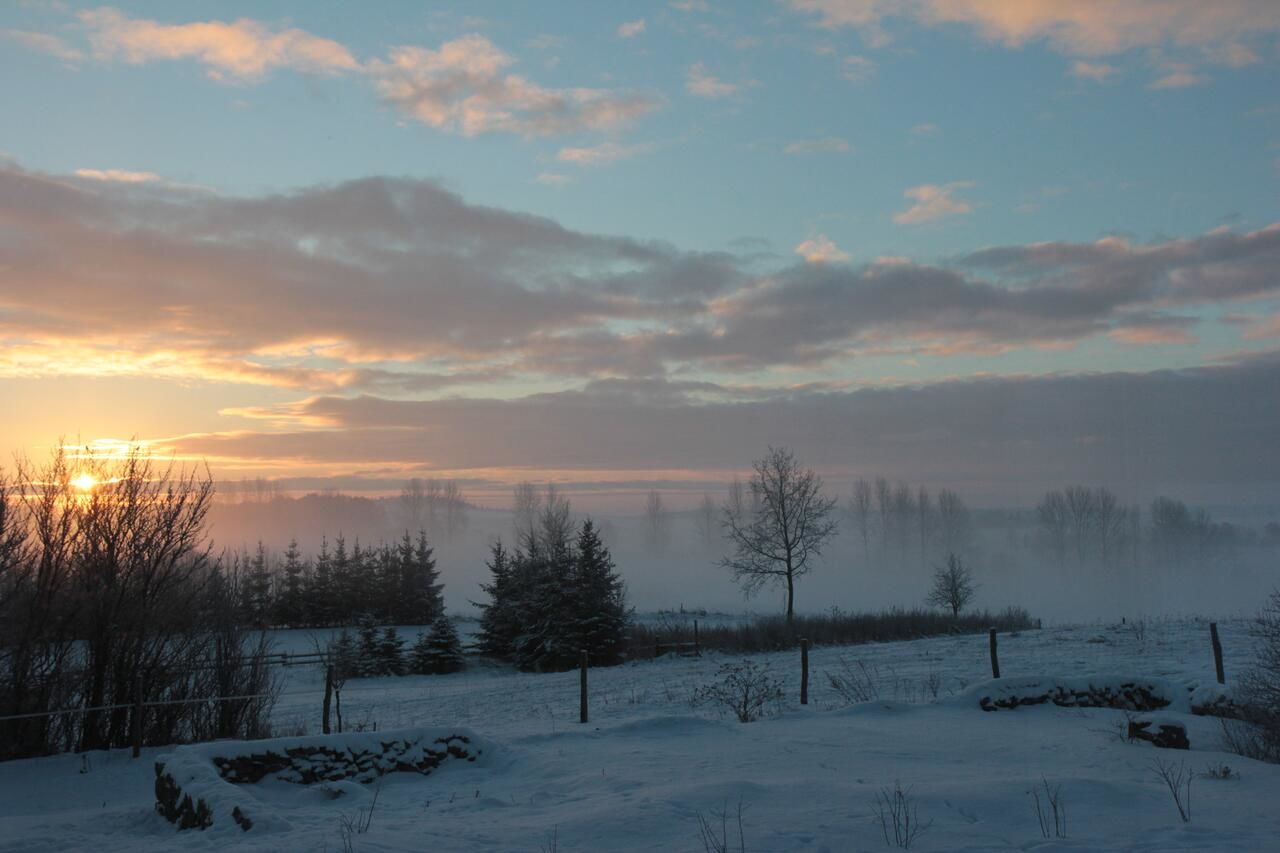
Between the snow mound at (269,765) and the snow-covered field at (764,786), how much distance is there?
21 centimetres

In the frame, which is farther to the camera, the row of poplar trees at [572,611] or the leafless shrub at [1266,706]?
the row of poplar trees at [572,611]

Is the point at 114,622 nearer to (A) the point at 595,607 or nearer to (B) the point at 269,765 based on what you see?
(B) the point at 269,765

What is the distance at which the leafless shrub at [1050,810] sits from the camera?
7.68 m

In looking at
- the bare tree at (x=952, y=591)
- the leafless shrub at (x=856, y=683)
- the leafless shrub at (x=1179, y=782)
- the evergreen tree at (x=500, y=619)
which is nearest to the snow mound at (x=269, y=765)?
the leafless shrub at (x=1179, y=782)

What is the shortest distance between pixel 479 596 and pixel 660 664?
75.7 m

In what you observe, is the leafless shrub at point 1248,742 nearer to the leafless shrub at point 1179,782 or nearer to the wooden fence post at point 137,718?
the leafless shrub at point 1179,782

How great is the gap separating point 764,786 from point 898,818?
1.87 m

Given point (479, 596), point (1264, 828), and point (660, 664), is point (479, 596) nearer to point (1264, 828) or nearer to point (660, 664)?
point (660, 664)

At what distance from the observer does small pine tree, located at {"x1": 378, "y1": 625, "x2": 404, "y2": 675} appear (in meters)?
41.3

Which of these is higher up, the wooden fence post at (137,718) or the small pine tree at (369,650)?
the wooden fence post at (137,718)

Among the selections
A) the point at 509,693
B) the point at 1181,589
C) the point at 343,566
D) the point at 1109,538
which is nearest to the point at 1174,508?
the point at 1109,538

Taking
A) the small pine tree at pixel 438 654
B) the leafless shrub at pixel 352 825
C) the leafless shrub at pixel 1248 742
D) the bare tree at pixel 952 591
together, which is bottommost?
the small pine tree at pixel 438 654

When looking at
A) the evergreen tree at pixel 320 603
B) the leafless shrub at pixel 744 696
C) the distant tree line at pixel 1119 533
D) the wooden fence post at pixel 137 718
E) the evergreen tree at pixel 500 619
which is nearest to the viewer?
the leafless shrub at pixel 744 696

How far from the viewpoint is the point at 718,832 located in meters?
7.91
